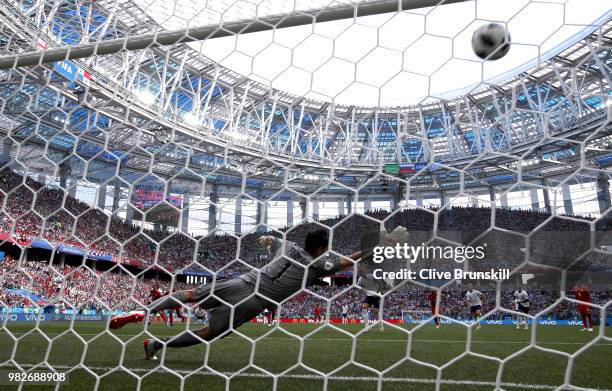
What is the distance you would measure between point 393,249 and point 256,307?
17529 mm

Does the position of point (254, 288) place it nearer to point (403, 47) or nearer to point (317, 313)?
point (403, 47)

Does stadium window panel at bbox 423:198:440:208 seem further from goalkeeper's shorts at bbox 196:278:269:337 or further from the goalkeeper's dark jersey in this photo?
goalkeeper's shorts at bbox 196:278:269:337

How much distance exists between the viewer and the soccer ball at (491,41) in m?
2.26

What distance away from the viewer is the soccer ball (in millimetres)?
2256

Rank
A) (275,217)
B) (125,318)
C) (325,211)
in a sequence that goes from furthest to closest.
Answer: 1. (325,211)
2. (125,318)
3. (275,217)

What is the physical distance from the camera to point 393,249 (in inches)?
779

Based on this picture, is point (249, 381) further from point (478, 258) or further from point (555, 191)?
point (478, 258)

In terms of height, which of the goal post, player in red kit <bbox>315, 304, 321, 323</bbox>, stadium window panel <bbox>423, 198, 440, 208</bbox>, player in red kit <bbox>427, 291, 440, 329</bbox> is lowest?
player in red kit <bbox>315, 304, 321, 323</bbox>

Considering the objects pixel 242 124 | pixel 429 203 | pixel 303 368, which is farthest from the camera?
pixel 242 124

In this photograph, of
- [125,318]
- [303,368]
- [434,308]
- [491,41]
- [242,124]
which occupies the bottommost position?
[242,124]

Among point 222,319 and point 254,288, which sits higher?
point 254,288

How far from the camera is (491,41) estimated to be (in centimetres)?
239

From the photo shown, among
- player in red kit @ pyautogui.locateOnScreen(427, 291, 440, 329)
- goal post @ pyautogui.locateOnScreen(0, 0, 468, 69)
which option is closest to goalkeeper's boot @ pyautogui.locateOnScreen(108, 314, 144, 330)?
goal post @ pyautogui.locateOnScreen(0, 0, 468, 69)

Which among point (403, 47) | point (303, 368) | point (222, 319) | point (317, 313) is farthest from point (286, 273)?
point (317, 313)
